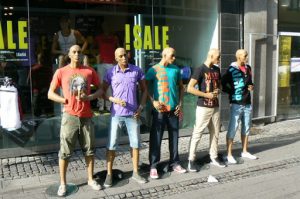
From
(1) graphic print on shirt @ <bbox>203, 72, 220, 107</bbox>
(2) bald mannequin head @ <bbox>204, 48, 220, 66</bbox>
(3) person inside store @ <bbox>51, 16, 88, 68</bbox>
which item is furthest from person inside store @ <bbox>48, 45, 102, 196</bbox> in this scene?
(3) person inside store @ <bbox>51, 16, 88, 68</bbox>

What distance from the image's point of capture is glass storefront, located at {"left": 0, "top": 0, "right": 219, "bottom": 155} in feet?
23.2

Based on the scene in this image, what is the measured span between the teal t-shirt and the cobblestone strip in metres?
1.11

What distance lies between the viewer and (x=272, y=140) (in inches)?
334

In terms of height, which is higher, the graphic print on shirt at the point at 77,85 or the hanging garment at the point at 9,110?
the graphic print on shirt at the point at 77,85

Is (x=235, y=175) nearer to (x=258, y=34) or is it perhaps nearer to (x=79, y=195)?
(x=79, y=195)

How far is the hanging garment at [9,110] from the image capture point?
643 cm

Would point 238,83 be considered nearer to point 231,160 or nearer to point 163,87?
point 231,160

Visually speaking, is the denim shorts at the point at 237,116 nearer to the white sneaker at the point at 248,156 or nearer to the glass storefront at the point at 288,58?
the white sneaker at the point at 248,156

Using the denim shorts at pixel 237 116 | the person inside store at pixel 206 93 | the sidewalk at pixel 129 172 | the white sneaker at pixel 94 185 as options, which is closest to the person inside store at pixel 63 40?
the sidewalk at pixel 129 172

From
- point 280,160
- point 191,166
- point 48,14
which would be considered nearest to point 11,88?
point 48,14

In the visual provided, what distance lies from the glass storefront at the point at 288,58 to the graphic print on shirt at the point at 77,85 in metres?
6.81

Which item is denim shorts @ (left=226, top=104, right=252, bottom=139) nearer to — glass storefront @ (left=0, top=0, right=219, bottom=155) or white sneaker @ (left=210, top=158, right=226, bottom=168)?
white sneaker @ (left=210, top=158, right=226, bottom=168)

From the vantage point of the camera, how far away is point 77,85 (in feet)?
16.3

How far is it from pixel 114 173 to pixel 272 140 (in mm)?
4138
